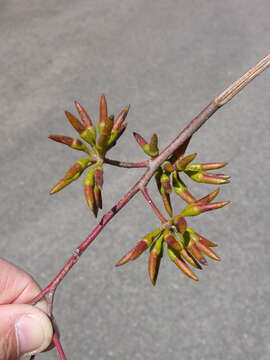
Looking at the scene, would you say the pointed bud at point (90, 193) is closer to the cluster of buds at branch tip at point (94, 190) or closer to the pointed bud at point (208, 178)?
the cluster of buds at branch tip at point (94, 190)

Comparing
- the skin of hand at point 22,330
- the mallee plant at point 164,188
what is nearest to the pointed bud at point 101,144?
the mallee plant at point 164,188

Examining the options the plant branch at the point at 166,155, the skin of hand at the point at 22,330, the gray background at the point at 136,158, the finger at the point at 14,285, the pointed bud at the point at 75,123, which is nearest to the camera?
the plant branch at the point at 166,155

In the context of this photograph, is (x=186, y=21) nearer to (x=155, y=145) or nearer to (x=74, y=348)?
(x=74, y=348)

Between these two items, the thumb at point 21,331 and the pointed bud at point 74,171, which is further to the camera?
the thumb at point 21,331

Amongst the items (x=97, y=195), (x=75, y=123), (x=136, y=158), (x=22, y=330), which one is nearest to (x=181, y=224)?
(x=97, y=195)

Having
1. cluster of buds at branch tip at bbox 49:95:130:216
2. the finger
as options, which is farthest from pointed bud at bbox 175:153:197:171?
the finger

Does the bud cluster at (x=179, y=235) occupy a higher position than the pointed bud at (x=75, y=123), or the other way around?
the pointed bud at (x=75, y=123)

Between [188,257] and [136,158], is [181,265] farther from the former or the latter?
[136,158]

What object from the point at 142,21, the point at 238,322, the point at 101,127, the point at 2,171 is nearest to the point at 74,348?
the point at 238,322
